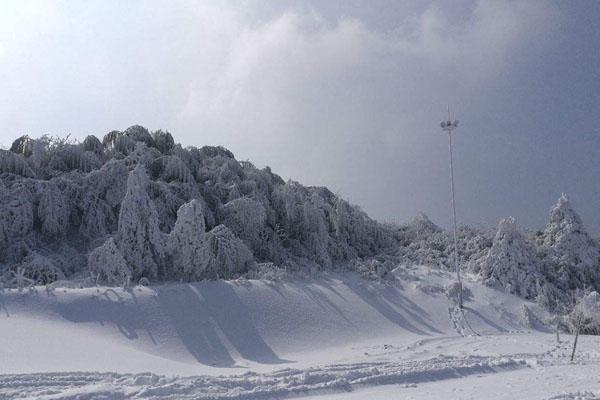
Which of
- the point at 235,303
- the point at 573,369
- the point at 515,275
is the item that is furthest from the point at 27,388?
the point at 515,275

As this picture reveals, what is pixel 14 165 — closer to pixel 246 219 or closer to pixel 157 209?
pixel 157 209

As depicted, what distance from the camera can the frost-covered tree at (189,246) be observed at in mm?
15992

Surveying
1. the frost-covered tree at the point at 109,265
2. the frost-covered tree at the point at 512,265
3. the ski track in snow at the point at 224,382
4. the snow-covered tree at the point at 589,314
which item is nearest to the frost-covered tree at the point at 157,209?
the frost-covered tree at the point at 109,265

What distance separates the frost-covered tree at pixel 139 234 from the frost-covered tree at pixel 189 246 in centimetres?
50

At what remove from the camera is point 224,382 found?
9.11m

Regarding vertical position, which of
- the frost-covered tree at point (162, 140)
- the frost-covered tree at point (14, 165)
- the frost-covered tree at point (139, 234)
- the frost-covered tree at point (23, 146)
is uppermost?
the frost-covered tree at point (162, 140)

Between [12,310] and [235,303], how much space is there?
5351mm

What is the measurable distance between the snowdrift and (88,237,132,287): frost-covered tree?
45.3 inches

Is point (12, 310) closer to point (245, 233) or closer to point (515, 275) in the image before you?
point (245, 233)

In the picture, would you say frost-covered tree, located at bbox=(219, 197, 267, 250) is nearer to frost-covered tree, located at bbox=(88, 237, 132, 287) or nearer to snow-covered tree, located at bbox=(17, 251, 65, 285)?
frost-covered tree, located at bbox=(88, 237, 132, 287)

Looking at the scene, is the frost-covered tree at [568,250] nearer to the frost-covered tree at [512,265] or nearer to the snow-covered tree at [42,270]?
the frost-covered tree at [512,265]

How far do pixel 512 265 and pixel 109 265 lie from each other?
42.9 feet

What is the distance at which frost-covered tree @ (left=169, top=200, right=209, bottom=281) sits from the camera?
15992 millimetres

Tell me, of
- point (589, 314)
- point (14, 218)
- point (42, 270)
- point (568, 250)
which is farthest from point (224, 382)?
point (568, 250)
